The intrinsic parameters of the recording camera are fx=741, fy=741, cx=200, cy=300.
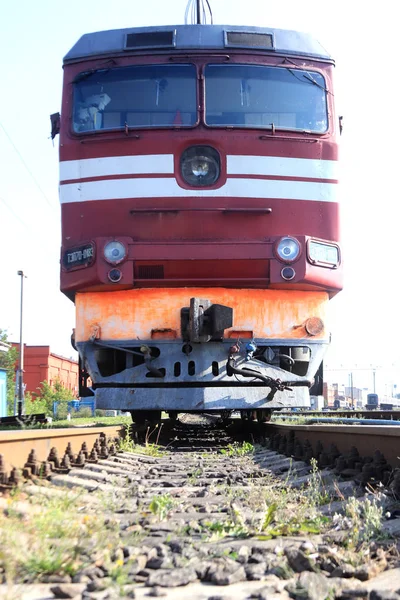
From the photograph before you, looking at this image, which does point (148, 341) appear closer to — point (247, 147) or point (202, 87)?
point (247, 147)

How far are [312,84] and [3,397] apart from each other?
22.7 m

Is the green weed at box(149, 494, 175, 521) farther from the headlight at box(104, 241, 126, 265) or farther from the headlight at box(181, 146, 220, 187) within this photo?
the headlight at box(181, 146, 220, 187)

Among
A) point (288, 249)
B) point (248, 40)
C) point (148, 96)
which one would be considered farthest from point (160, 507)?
point (248, 40)

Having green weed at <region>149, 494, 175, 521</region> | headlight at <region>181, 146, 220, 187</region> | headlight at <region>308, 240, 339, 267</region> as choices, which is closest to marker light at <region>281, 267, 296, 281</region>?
headlight at <region>308, 240, 339, 267</region>

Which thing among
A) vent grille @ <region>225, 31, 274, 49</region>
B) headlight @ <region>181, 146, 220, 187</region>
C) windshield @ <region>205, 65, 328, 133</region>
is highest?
vent grille @ <region>225, 31, 274, 49</region>

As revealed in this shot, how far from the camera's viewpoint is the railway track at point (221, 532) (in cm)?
211

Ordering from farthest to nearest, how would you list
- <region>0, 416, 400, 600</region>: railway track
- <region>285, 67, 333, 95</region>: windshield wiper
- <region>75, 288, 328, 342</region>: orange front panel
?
<region>285, 67, 333, 95</region>: windshield wiper
<region>75, 288, 328, 342</region>: orange front panel
<region>0, 416, 400, 600</region>: railway track

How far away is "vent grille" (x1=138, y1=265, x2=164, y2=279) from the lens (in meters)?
6.84

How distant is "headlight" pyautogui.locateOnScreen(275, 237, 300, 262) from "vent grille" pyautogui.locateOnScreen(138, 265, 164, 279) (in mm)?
1087

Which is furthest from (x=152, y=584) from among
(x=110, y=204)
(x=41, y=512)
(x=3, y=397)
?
(x=3, y=397)

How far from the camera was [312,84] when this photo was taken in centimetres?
755

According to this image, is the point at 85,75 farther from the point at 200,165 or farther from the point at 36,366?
→ the point at 36,366

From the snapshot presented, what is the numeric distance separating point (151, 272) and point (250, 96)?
6.62 ft

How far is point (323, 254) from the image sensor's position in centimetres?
707
